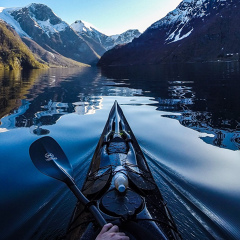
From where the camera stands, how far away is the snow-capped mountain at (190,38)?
12181 centimetres

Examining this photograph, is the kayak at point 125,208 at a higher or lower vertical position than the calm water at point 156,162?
higher

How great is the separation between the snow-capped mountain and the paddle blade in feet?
389

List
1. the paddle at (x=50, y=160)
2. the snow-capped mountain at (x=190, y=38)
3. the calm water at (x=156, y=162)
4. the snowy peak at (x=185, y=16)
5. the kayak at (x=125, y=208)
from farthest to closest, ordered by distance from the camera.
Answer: the snowy peak at (x=185, y=16), the snow-capped mountain at (x=190, y=38), the calm water at (x=156, y=162), the paddle at (x=50, y=160), the kayak at (x=125, y=208)

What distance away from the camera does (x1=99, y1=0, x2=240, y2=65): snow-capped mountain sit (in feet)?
400

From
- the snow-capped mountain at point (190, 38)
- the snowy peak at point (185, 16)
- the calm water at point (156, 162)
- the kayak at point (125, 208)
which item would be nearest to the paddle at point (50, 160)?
the kayak at point (125, 208)

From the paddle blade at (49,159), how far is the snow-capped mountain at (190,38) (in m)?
118

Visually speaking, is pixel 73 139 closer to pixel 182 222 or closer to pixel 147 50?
pixel 182 222

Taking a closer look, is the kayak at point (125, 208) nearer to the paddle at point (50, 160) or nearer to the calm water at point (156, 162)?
the paddle at point (50, 160)

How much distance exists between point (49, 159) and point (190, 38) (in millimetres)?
152341

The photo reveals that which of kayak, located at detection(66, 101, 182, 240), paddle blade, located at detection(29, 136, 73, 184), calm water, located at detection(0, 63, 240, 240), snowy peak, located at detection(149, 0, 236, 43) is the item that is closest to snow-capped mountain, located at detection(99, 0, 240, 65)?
snowy peak, located at detection(149, 0, 236, 43)

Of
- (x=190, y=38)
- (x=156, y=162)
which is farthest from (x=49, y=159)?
(x=190, y=38)

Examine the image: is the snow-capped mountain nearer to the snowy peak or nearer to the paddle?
the snowy peak

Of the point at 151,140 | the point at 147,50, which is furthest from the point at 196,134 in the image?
the point at 147,50

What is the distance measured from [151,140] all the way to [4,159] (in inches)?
212
